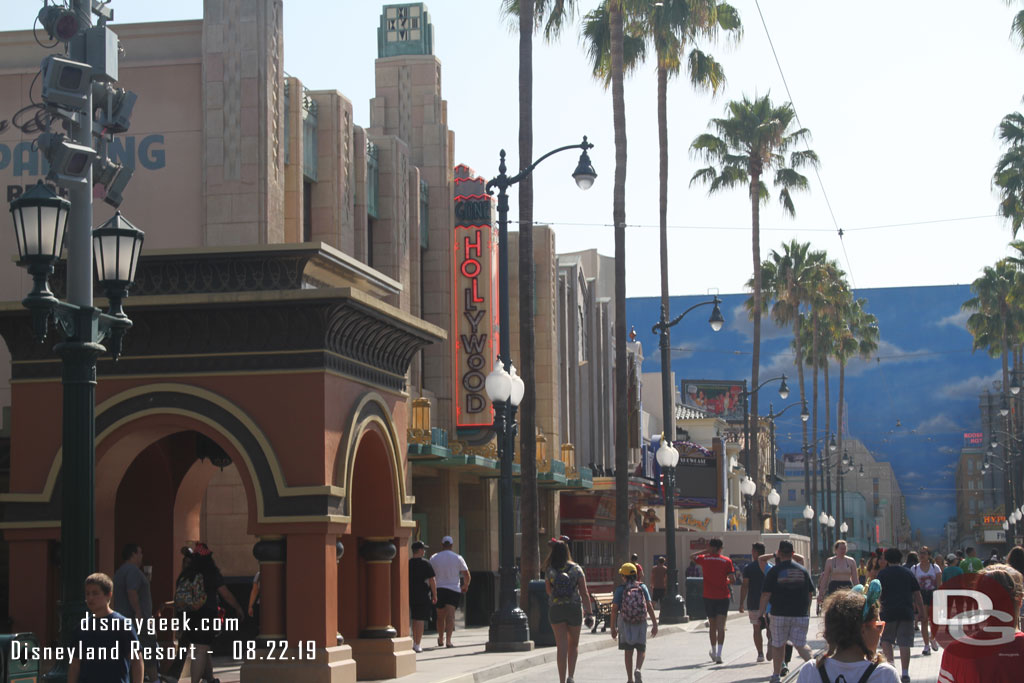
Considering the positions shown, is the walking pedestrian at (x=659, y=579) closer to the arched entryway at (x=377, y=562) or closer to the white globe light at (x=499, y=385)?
the white globe light at (x=499, y=385)

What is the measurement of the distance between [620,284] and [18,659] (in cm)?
2341

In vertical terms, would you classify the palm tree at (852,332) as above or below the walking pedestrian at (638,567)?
above

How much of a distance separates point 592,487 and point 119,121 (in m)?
30.5

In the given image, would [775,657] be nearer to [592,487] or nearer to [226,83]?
[226,83]

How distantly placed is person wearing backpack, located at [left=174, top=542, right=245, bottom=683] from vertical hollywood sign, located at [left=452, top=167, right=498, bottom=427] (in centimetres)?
1657

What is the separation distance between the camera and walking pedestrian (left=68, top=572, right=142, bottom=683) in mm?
9172

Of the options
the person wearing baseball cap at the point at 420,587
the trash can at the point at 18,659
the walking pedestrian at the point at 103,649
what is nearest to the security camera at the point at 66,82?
the walking pedestrian at the point at 103,649

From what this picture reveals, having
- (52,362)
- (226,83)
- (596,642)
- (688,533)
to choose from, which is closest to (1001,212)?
(688,533)

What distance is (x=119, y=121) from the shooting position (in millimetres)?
12883

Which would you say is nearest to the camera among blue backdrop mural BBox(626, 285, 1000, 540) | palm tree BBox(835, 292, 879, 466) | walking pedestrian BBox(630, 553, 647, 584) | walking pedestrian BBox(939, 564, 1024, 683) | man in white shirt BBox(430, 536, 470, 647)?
walking pedestrian BBox(939, 564, 1024, 683)

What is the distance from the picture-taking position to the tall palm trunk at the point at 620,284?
1335 inches

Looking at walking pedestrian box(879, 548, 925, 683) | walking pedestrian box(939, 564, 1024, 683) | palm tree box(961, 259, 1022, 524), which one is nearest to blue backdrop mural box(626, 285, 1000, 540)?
palm tree box(961, 259, 1022, 524)

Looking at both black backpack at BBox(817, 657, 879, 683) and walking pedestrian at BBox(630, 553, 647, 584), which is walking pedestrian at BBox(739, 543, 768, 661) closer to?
walking pedestrian at BBox(630, 553, 647, 584)

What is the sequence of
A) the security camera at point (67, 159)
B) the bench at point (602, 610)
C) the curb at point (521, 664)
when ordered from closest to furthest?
the security camera at point (67, 159) < the curb at point (521, 664) < the bench at point (602, 610)
